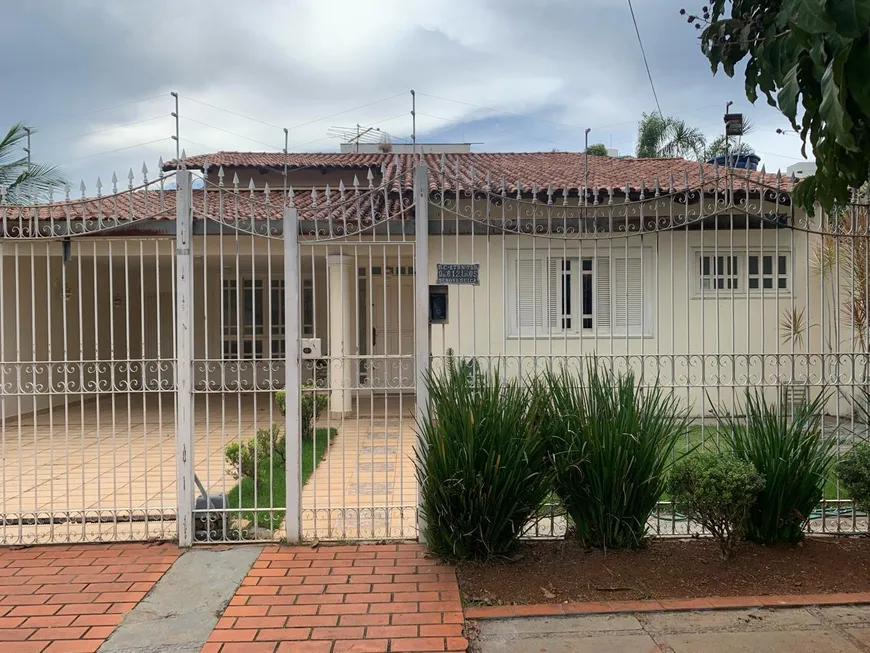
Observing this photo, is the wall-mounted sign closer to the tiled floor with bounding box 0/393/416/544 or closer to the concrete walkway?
the tiled floor with bounding box 0/393/416/544

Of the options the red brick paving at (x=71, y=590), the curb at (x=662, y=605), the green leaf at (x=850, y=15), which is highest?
the green leaf at (x=850, y=15)

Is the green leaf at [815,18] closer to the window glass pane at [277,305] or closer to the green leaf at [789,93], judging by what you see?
the green leaf at [789,93]

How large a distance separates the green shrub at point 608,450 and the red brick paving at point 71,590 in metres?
2.64

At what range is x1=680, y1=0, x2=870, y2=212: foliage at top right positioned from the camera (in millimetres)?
2100

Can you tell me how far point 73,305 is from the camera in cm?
1262

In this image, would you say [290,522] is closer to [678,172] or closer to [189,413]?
[189,413]

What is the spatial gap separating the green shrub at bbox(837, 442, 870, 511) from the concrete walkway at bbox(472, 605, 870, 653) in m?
0.71

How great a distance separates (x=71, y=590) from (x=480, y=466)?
8.29 ft

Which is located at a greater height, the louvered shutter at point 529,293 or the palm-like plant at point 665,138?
the palm-like plant at point 665,138

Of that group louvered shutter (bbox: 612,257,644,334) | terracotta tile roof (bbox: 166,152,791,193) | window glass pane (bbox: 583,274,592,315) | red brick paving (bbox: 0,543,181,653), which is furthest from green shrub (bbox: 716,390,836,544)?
terracotta tile roof (bbox: 166,152,791,193)

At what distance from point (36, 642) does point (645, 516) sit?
348 centimetres

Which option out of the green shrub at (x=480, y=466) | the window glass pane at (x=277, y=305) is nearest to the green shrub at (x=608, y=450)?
the green shrub at (x=480, y=466)

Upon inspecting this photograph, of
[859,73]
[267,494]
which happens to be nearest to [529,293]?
[267,494]

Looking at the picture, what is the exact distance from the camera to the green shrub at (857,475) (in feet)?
13.2
